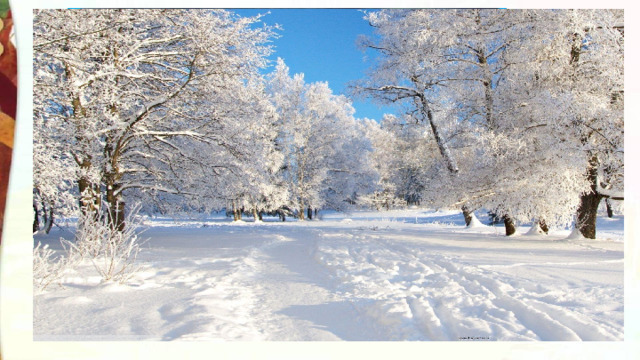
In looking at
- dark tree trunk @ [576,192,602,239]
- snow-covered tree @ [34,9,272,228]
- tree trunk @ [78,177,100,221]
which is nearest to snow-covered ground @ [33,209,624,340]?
tree trunk @ [78,177,100,221]

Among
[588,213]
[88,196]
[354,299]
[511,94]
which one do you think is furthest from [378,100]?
[354,299]

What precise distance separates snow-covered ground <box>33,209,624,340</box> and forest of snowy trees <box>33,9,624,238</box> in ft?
6.17

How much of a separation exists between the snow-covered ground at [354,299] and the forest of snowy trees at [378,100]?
1882mm

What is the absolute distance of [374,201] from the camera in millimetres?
26969

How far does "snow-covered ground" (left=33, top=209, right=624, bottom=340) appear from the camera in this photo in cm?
360

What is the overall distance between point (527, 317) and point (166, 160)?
8.60 metres

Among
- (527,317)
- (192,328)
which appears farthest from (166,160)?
(527,317)

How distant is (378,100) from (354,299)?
27.9 feet

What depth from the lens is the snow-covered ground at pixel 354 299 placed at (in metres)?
3.60

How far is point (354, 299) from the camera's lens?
4.51m

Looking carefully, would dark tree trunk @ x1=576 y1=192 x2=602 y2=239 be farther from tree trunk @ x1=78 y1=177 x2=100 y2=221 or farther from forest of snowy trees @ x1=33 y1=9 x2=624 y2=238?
tree trunk @ x1=78 y1=177 x2=100 y2=221

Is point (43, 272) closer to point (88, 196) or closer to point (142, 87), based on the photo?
point (88, 196)

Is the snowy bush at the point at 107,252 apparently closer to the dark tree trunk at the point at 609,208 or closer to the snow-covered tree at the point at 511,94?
the snow-covered tree at the point at 511,94

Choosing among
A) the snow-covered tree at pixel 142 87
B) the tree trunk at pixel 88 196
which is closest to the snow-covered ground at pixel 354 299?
the tree trunk at pixel 88 196
